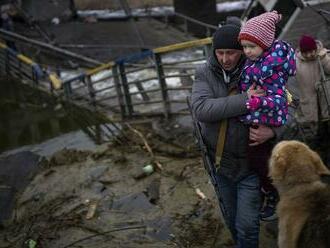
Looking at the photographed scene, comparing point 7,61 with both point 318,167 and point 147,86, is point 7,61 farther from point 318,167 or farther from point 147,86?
point 318,167

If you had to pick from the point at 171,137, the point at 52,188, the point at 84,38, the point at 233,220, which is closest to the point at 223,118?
the point at 233,220

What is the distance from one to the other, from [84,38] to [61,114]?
28.6 feet

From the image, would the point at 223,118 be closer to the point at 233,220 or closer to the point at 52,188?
the point at 233,220

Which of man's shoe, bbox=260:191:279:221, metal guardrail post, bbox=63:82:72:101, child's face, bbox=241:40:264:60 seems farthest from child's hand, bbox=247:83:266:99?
metal guardrail post, bbox=63:82:72:101

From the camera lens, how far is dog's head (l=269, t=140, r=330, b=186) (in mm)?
3580

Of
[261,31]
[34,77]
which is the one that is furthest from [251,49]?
[34,77]

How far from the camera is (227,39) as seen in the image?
3.73 m

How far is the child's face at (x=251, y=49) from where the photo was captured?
140 inches

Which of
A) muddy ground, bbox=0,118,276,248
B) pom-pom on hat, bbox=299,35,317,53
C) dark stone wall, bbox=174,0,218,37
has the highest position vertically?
pom-pom on hat, bbox=299,35,317,53

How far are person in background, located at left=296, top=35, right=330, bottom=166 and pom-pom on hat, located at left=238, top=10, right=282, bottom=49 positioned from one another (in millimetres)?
2332

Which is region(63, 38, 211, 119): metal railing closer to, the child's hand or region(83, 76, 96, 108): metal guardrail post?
region(83, 76, 96, 108): metal guardrail post

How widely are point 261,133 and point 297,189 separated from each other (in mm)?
444

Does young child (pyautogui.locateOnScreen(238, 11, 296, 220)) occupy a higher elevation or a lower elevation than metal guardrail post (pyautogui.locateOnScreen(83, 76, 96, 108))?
higher

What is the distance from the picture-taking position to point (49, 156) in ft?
29.8
